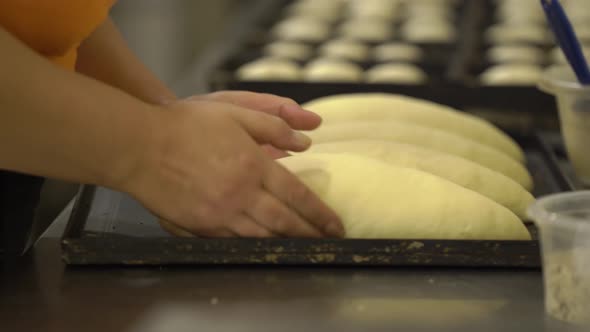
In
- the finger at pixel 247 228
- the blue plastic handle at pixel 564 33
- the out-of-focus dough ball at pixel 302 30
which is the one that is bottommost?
the out-of-focus dough ball at pixel 302 30

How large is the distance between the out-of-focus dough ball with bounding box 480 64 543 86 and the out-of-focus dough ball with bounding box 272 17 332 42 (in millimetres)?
516

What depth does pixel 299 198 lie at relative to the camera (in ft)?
3.32

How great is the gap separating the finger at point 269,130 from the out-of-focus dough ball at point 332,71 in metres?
1.09

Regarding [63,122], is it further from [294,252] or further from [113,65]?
[113,65]

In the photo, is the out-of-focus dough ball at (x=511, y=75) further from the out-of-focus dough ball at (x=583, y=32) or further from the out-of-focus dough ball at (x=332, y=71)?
the out-of-focus dough ball at (x=332, y=71)

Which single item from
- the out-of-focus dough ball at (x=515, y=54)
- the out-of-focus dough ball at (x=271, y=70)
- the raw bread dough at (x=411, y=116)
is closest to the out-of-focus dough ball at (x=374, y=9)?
the out-of-focus dough ball at (x=515, y=54)

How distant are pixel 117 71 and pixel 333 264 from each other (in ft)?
1.56

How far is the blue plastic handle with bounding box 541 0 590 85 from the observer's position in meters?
1.14

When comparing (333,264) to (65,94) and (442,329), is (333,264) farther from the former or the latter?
(65,94)

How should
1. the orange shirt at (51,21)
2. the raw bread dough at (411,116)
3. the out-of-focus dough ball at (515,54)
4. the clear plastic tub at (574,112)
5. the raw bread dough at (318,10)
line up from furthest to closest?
1. the raw bread dough at (318,10)
2. the out-of-focus dough ball at (515,54)
3. the raw bread dough at (411,116)
4. the clear plastic tub at (574,112)
5. the orange shirt at (51,21)

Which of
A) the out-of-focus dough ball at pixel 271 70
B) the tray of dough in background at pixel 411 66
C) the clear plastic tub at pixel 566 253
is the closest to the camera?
the clear plastic tub at pixel 566 253

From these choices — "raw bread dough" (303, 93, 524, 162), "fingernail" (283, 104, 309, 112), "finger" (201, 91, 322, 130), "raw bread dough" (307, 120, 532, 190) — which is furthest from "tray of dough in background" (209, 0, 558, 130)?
"fingernail" (283, 104, 309, 112)

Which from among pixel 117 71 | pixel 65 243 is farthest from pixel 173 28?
pixel 65 243

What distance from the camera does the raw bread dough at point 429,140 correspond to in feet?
4.32
